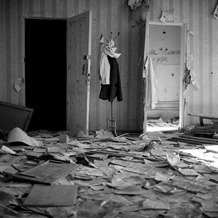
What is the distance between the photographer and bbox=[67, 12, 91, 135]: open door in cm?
710

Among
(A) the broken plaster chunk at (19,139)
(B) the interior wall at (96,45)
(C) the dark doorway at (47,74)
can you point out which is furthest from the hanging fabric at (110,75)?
(A) the broken plaster chunk at (19,139)

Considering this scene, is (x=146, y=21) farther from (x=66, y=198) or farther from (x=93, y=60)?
(x=66, y=198)

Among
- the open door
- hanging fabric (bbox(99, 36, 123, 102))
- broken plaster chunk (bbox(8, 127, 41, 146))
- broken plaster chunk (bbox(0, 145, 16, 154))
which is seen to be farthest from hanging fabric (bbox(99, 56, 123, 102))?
broken plaster chunk (bbox(0, 145, 16, 154))

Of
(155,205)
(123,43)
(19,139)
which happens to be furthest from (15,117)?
(155,205)

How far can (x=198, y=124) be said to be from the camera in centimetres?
817

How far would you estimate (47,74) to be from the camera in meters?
8.80

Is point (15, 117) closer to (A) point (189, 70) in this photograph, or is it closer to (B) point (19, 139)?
(B) point (19, 139)

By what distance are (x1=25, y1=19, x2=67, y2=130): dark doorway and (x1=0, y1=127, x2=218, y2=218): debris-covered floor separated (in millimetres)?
2612

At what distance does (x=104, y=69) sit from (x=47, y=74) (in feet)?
6.35

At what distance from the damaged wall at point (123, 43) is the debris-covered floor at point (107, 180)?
1848 millimetres

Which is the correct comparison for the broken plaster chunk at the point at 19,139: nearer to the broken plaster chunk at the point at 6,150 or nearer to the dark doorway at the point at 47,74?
the broken plaster chunk at the point at 6,150

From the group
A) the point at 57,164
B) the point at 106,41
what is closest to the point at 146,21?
the point at 106,41

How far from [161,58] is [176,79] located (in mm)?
687

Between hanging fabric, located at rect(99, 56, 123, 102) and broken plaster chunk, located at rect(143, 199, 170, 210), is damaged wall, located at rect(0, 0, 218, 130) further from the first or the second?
broken plaster chunk, located at rect(143, 199, 170, 210)
